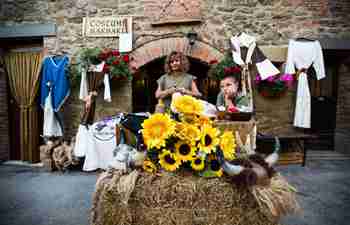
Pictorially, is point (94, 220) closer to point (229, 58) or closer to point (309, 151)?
point (229, 58)

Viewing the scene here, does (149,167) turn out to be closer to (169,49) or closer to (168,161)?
(168,161)

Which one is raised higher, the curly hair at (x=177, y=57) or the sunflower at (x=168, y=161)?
the curly hair at (x=177, y=57)

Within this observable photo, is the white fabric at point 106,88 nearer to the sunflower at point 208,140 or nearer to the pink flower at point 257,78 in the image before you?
the pink flower at point 257,78

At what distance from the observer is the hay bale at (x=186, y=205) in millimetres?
1357

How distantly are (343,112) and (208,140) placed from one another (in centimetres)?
490

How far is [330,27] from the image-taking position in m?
4.82

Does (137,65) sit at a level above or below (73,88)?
above

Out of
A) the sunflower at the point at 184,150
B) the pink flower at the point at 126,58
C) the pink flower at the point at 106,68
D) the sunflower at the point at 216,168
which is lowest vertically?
the sunflower at the point at 216,168

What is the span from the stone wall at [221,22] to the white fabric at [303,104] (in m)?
0.49

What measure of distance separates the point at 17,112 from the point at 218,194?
516cm

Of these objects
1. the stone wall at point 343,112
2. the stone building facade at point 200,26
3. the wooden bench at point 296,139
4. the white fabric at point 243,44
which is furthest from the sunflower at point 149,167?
the stone wall at point 343,112

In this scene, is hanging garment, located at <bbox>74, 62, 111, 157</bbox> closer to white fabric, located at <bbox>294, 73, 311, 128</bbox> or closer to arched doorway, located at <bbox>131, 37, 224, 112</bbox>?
arched doorway, located at <bbox>131, 37, 224, 112</bbox>

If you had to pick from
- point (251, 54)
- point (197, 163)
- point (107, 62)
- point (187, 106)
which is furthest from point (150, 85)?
point (197, 163)

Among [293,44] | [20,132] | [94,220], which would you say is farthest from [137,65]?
[94,220]
